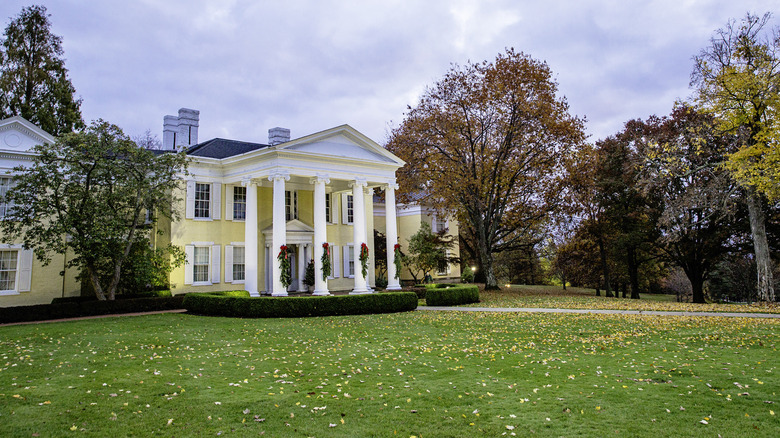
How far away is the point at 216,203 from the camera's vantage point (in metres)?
25.3

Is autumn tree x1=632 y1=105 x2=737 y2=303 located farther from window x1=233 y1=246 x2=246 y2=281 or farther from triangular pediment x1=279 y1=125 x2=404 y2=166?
window x1=233 y1=246 x2=246 y2=281

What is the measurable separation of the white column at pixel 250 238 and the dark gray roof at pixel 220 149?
3.25 m

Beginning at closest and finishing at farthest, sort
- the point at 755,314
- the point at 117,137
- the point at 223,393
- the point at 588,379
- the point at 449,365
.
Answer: the point at 223,393, the point at 588,379, the point at 449,365, the point at 755,314, the point at 117,137

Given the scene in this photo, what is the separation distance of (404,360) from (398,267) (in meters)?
16.1

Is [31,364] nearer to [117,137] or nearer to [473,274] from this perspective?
[117,137]

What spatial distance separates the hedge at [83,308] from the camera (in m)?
16.8

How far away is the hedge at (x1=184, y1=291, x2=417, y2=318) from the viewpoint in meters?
17.9

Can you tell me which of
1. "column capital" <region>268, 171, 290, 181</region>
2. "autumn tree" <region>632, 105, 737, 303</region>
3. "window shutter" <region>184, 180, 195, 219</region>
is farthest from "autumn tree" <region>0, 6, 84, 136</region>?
"autumn tree" <region>632, 105, 737, 303</region>

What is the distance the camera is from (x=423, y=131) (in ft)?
94.9

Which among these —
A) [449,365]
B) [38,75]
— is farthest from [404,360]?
[38,75]

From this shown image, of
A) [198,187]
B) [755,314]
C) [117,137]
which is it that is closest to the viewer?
[755,314]

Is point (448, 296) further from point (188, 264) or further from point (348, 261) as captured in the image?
point (188, 264)

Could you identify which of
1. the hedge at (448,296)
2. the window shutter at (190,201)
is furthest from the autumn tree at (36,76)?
Result: the hedge at (448,296)

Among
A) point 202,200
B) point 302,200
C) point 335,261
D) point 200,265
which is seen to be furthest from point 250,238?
point 335,261
